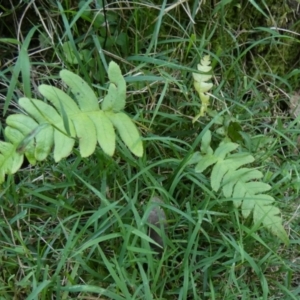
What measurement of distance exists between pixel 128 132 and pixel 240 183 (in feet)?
1.27

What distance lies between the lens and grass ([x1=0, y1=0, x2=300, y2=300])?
69.6 inches

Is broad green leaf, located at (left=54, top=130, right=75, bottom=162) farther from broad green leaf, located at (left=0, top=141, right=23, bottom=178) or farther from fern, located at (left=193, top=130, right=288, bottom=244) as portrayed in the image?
fern, located at (left=193, top=130, right=288, bottom=244)

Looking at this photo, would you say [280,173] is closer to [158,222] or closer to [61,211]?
[158,222]

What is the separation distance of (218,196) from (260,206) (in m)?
0.15

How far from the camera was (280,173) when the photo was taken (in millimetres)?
2068

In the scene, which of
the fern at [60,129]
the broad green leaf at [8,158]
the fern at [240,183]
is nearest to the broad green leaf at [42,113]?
the fern at [60,129]

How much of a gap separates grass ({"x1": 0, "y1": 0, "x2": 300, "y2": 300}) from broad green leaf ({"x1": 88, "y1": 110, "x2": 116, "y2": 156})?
19 centimetres

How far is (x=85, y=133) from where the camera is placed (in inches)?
65.5

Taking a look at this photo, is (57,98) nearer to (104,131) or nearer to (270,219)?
(104,131)

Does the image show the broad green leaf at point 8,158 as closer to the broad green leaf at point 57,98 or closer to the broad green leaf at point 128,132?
the broad green leaf at point 57,98

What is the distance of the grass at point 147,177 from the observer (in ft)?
5.80

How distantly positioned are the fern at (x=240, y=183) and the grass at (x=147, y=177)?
0.12 feet

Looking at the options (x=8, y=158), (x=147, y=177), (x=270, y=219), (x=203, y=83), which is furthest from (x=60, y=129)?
(x=270, y=219)

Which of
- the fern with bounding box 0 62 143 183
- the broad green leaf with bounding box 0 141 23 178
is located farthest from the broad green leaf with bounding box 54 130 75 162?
the broad green leaf with bounding box 0 141 23 178
